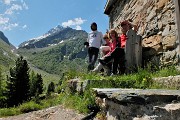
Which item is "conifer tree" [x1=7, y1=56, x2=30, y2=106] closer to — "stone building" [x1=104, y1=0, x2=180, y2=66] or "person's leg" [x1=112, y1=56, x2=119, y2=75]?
"stone building" [x1=104, y1=0, x2=180, y2=66]

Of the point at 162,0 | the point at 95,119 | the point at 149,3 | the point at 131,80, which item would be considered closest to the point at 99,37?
the point at 149,3

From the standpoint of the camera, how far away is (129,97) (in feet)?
12.6

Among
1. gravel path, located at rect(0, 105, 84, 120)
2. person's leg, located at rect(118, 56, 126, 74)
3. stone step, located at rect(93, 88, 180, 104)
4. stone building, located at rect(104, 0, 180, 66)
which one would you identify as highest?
stone building, located at rect(104, 0, 180, 66)

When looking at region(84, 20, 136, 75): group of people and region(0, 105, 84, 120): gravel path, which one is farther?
region(84, 20, 136, 75): group of people

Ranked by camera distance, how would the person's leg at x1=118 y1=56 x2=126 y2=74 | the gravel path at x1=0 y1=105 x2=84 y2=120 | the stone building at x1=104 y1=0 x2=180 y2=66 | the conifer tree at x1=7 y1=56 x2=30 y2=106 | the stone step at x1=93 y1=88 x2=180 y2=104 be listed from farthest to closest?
the conifer tree at x1=7 y1=56 x2=30 y2=106, the person's leg at x1=118 y1=56 x2=126 y2=74, the stone building at x1=104 y1=0 x2=180 y2=66, the gravel path at x1=0 y1=105 x2=84 y2=120, the stone step at x1=93 y1=88 x2=180 y2=104

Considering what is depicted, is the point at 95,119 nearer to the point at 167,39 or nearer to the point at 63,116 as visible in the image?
the point at 63,116

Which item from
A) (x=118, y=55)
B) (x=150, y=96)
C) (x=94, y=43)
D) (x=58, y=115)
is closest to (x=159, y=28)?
(x=118, y=55)

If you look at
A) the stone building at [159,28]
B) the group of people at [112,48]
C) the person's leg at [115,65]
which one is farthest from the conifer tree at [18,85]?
the person's leg at [115,65]

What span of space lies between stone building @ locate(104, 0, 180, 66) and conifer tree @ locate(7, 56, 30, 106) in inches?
1553

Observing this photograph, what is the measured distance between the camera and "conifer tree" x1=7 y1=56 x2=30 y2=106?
48.2 m

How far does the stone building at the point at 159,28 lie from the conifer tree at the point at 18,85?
39.5 meters

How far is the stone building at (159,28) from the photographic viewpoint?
315 inches

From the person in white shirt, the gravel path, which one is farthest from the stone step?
the person in white shirt

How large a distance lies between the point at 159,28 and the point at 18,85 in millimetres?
42710
